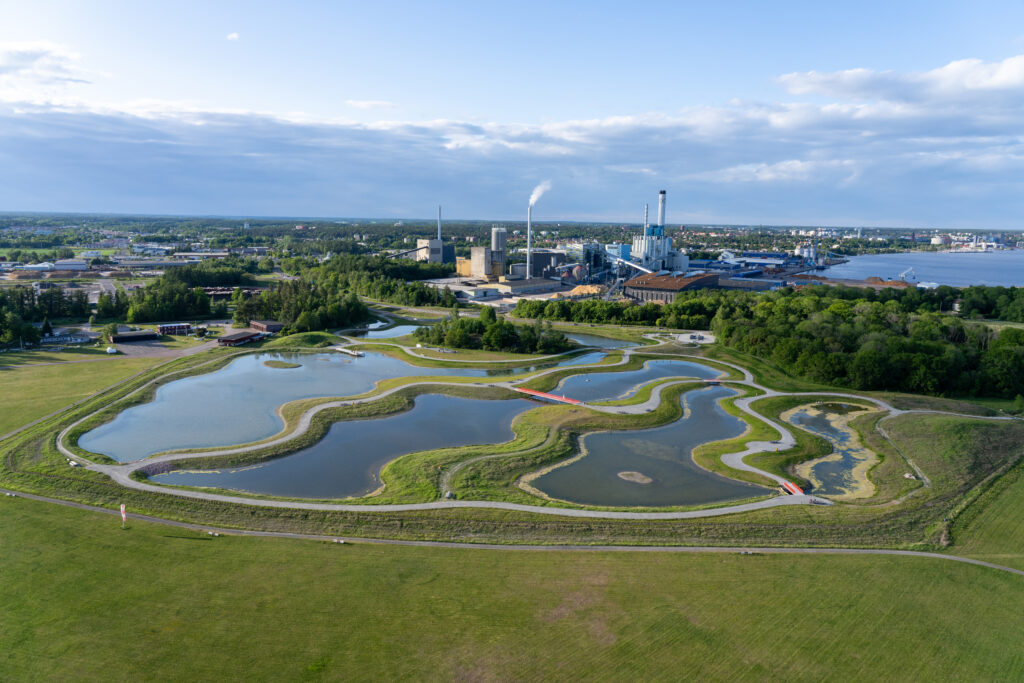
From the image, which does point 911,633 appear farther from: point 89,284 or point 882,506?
point 89,284

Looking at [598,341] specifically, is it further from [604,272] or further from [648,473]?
[604,272]

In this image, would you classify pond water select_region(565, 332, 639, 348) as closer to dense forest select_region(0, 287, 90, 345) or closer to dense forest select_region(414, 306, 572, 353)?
dense forest select_region(414, 306, 572, 353)

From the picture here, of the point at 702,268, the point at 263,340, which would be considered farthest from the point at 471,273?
the point at 263,340

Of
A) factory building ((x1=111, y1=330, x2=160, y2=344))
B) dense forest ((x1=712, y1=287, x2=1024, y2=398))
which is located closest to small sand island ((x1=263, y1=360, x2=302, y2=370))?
factory building ((x1=111, y1=330, x2=160, y2=344))

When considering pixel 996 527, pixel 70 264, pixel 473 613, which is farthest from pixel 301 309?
pixel 70 264

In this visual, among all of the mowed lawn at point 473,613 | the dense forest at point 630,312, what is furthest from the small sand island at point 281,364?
the dense forest at point 630,312

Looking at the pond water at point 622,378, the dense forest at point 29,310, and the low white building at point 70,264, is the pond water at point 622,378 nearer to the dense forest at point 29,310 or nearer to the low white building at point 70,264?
the dense forest at point 29,310
